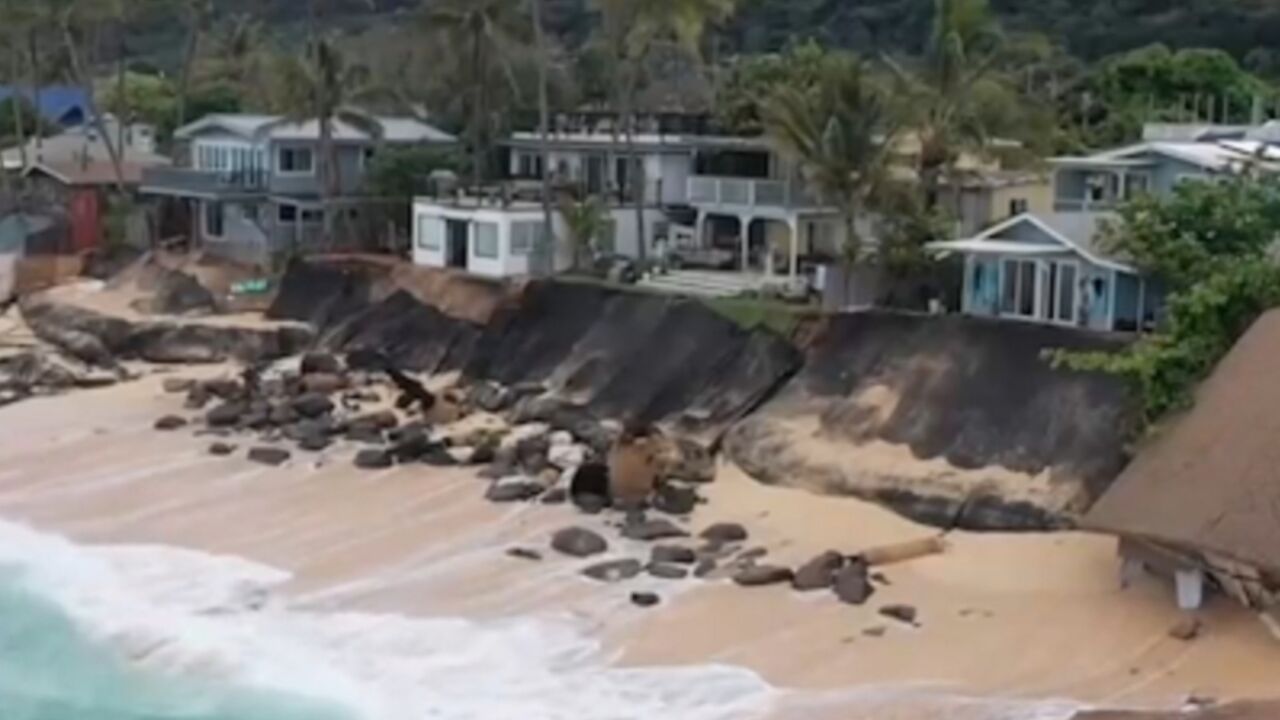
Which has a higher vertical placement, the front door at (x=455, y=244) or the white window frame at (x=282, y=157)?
the white window frame at (x=282, y=157)

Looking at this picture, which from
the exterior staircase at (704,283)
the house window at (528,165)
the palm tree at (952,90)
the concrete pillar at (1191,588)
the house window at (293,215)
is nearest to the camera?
the concrete pillar at (1191,588)

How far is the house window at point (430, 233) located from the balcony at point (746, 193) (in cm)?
676

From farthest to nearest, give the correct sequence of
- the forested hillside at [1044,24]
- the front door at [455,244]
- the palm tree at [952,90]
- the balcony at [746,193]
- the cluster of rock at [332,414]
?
the forested hillside at [1044,24] → the front door at [455,244] → the balcony at [746,193] → the palm tree at [952,90] → the cluster of rock at [332,414]

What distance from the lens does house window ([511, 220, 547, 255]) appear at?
49.7m

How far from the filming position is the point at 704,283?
150 feet

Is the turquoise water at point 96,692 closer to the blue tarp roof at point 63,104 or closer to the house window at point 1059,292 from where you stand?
the house window at point 1059,292

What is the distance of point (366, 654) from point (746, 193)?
79.8ft

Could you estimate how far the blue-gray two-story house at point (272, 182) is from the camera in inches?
2260

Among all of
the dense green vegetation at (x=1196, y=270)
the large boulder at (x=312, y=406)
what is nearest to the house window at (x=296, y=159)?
the large boulder at (x=312, y=406)

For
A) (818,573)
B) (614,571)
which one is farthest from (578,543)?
(818,573)

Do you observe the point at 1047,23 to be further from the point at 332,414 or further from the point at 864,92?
the point at 332,414

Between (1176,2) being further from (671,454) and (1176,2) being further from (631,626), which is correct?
(631,626)

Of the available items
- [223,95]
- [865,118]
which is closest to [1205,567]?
[865,118]

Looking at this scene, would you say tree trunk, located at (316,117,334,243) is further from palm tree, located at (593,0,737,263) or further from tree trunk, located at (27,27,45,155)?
tree trunk, located at (27,27,45,155)
